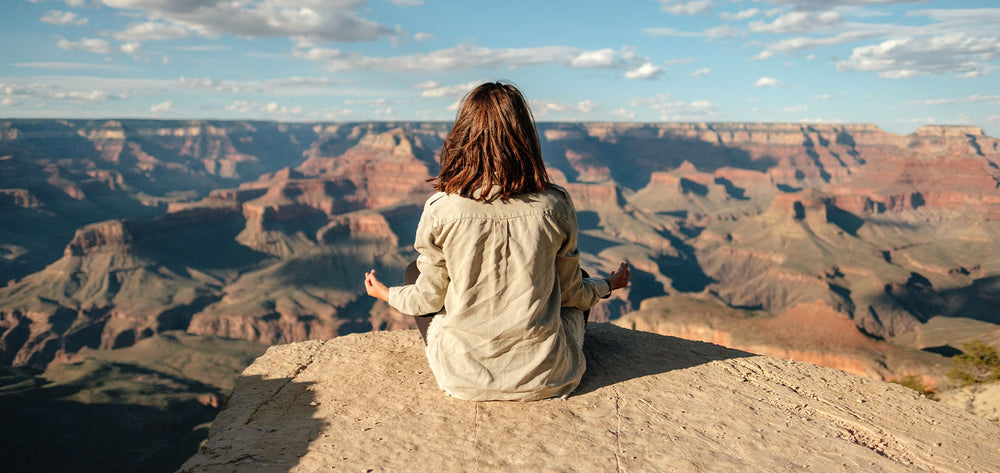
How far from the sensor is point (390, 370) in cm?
553

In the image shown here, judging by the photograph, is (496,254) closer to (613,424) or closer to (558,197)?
(558,197)

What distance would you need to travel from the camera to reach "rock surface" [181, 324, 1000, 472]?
359 centimetres

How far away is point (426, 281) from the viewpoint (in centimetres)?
381

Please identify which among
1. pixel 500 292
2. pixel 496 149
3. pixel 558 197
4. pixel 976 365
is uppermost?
pixel 496 149

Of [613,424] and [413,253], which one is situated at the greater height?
[613,424]

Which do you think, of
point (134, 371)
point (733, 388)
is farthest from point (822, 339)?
point (134, 371)

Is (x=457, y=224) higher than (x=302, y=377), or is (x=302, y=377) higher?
(x=457, y=224)

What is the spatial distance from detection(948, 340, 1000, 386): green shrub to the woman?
25.1m

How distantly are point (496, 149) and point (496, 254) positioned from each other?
71cm

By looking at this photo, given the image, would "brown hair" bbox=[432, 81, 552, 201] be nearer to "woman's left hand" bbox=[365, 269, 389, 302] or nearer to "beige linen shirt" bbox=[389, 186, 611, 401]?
"beige linen shirt" bbox=[389, 186, 611, 401]

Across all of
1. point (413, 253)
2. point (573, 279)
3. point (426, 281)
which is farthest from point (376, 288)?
point (413, 253)

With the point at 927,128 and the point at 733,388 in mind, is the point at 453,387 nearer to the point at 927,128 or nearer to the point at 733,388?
the point at 733,388

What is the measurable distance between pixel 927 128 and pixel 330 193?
162541mm

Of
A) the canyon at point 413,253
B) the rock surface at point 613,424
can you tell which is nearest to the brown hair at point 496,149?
the rock surface at point 613,424
